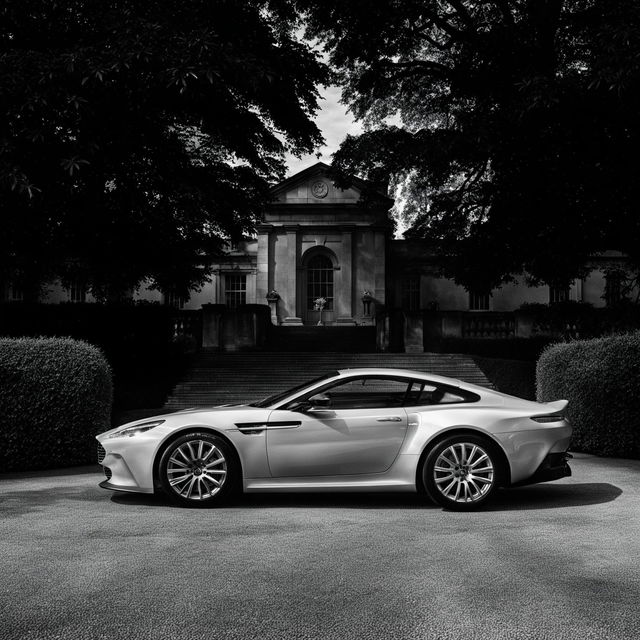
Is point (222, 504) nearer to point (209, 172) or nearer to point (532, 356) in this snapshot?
point (209, 172)

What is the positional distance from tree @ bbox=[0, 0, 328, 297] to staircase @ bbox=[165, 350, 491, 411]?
9.93 ft

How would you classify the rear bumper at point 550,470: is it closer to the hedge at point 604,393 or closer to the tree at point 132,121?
the hedge at point 604,393

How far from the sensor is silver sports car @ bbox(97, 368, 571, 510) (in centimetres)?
724

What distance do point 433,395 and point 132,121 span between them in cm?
1121

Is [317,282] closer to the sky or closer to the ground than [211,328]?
closer to the sky

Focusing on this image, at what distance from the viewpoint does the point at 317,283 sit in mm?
43688

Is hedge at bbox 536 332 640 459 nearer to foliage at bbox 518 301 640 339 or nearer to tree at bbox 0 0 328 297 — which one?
tree at bbox 0 0 328 297

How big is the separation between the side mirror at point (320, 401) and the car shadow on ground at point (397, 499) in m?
0.95

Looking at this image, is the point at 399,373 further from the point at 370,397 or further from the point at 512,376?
the point at 512,376

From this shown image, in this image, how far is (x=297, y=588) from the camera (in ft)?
14.9

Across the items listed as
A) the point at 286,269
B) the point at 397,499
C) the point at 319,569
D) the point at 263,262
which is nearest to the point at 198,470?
the point at 397,499

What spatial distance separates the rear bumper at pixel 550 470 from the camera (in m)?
7.31

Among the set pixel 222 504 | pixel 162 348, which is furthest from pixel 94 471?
pixel 162 348

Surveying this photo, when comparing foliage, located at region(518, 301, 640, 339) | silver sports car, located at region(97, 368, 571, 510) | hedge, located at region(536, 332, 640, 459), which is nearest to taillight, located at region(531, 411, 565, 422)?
silver sports car, located at region(97, 368, 571, 510)
